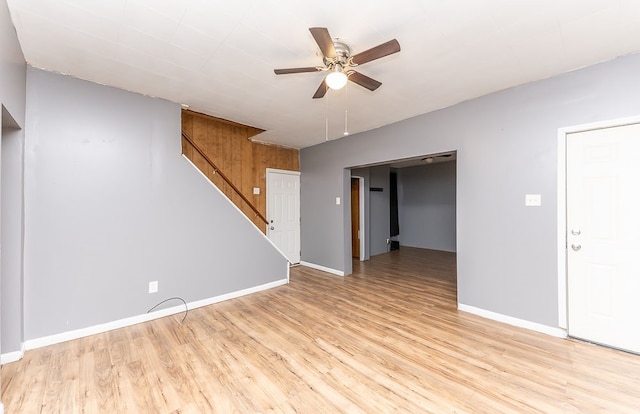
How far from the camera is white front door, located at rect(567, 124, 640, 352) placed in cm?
229

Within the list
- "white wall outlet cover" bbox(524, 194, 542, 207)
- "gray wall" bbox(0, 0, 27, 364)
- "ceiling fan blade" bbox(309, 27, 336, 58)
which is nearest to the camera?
"ceiling fan blade" bbox(309, 27, 336, 58)

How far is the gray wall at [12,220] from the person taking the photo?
2.16 m

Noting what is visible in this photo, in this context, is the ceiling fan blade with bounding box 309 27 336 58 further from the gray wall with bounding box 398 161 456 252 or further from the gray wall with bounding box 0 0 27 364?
the gray wall with bounding box 398 161 456 252

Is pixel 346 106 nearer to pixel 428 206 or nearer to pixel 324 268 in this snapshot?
pixel 324 268

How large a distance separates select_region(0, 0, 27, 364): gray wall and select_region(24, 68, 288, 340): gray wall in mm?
154

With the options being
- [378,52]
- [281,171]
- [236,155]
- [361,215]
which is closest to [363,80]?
[378,52]

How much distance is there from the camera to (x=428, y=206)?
7.66m

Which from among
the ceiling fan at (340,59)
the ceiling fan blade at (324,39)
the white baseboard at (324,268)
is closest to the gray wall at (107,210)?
the ceiling fan at (340,59)

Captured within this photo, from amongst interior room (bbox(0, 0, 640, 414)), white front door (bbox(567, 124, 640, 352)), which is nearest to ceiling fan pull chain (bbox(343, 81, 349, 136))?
interior room (bbox(0, 0, 640, 414))

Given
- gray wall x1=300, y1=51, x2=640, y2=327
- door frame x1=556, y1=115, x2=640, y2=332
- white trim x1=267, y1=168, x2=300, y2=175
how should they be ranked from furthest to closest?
white trim x1=267, y1=168, x2=300, y2=175 < door frame x1=556, y1=115, x2=640, y2=332 < gray wall x1=300, y1=51, x2=640, y2=327

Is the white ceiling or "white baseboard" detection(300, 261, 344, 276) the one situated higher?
the white ceiling

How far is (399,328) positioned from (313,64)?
9.06 ft

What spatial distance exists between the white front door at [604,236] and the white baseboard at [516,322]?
11 cm

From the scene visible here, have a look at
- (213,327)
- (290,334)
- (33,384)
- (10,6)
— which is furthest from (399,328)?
(10,6)
